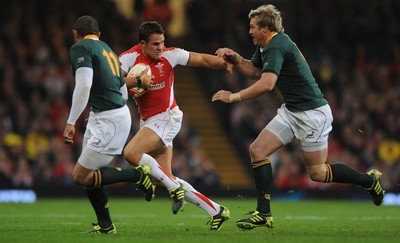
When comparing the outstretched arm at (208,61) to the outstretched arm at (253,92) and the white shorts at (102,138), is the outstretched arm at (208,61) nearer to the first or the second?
the outstretched arm at (253,92)

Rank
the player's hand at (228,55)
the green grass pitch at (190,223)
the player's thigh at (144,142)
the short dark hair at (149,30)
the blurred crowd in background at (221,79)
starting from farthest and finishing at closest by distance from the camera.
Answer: the blurred crowd in background at (221,79) < the player's hand at (228,55) < the short dark hair at (149,30) < the player's thigh at (144,142) < the green grass pitch at (190,223)

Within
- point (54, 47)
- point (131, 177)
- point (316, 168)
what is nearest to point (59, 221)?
point (131, 177)

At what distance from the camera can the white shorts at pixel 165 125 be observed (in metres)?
11.5

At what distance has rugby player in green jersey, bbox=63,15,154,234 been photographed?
10320 mm

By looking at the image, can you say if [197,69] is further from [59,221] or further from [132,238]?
[132,238]

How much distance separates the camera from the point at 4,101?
845 inches

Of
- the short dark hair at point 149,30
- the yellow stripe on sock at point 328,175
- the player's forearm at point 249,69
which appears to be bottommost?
the yellow stripe on sock at point 328,175

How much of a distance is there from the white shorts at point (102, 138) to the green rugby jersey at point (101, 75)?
0.10 meters

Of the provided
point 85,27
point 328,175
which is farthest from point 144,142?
point 328,175

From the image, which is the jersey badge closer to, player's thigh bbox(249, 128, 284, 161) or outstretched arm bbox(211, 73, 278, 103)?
outstretched arm bbox(211, 73, 278, 103)

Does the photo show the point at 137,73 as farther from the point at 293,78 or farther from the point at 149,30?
the point at 293,78

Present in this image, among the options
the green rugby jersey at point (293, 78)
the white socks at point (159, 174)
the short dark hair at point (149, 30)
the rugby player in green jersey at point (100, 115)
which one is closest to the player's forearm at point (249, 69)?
the green rugby jersey at point (293, 78)

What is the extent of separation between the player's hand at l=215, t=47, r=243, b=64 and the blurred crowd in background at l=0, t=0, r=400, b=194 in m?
8.13

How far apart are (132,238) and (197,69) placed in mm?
14459
